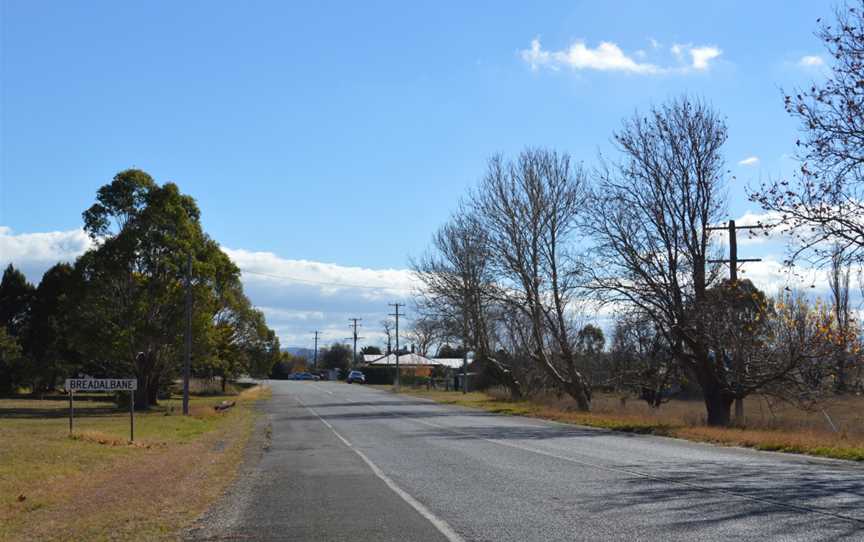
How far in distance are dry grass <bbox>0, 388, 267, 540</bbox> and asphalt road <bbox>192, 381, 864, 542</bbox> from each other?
31.6 inches

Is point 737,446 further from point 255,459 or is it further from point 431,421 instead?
point 431,421

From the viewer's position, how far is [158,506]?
1175 cm

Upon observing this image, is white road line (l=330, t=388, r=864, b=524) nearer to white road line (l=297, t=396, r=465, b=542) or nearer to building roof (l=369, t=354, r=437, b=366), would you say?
white road line (l=297, t=396, r=465, b=542)

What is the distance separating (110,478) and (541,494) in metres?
8.14

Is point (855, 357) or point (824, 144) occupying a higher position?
point (824, 144)

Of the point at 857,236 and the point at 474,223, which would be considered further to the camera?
the point at 474,223

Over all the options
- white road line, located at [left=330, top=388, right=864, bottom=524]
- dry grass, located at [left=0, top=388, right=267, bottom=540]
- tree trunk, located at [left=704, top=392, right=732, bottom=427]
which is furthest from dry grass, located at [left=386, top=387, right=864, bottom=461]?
dry grass, located at [left=0, top=388, right=267, bottom=540]

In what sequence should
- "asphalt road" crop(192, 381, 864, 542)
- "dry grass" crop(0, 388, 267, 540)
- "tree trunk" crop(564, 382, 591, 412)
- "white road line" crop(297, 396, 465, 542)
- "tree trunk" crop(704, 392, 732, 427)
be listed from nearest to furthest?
"white road line" crop(297, 396, 465, 542) → "asphalt road" crop(192, 381, 864, 542) → "dry grass" crop(0, 388, 267, 540) → "tree trunk" crop(704, 392, 732, 427) → "tree trunk" crop(564, 382, 591, 412)

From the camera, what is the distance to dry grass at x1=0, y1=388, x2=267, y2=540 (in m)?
10.5

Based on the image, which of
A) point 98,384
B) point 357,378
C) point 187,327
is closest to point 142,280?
point 187,327

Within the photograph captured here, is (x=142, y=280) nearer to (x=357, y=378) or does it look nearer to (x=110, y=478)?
(x=110, y=478)

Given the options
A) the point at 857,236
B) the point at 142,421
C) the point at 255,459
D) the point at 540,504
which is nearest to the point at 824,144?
the point at 857,236

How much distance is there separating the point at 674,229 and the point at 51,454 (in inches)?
887

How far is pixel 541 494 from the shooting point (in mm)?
11914
